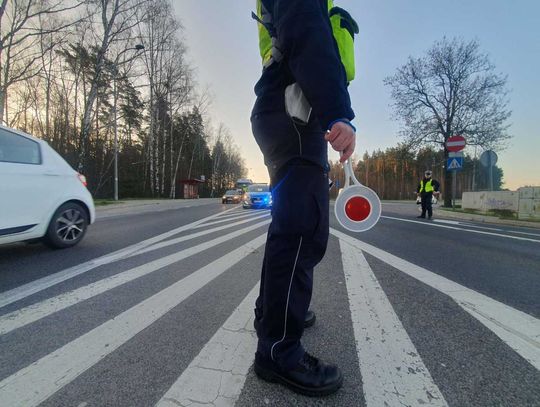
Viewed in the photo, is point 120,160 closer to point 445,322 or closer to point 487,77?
point 487,77

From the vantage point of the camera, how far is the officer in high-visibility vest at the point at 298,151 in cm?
119

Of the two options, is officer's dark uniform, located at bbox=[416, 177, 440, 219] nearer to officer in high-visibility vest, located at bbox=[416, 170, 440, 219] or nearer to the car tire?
officer in high-visibility vest, located at bbox=[416, 170, 440, 219]

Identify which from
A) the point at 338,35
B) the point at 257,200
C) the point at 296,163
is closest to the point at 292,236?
the point at 296,163

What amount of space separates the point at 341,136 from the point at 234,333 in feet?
3.99

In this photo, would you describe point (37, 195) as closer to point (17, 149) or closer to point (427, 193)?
point (17, 149)

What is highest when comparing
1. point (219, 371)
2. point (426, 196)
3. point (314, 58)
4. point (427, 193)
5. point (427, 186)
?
point (314, 58)

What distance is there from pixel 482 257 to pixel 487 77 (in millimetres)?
20692

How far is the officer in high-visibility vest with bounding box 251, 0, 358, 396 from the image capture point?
1194mm

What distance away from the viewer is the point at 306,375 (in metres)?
1.19

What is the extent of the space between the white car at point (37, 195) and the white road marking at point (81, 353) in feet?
7.18

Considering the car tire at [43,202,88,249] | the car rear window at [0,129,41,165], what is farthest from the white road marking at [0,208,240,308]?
the car rear window at [0,129,41,165]

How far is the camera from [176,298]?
212cm

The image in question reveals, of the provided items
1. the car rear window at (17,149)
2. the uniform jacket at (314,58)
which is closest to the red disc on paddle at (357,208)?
the uniform jacket at (314,58)

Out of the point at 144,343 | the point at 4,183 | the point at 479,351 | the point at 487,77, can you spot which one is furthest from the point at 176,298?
the point at 487,77
